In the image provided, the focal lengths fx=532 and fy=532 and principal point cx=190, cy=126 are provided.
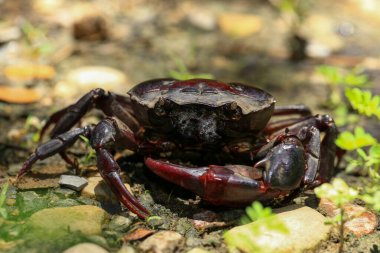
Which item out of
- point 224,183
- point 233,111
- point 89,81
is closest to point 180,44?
point 89,81

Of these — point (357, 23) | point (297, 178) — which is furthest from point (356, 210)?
point (357, 23)

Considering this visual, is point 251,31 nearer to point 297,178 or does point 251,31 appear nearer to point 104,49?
point 104,49

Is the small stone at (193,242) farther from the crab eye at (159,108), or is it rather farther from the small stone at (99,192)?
the crab eye at (159,108)

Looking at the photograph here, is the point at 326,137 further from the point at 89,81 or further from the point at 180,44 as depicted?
the point at 180,44

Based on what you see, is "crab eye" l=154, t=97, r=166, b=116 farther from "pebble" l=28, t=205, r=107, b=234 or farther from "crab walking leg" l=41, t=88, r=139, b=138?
"pebble" l=28, t=205, r=107, b=234

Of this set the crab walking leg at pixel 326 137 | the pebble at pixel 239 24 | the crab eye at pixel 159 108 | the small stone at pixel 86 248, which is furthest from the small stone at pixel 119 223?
the pebble at pixel 239 24

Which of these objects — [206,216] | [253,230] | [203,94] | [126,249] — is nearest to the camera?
[253,230]

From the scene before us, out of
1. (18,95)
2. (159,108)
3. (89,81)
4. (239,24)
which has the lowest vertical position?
(18,95)
